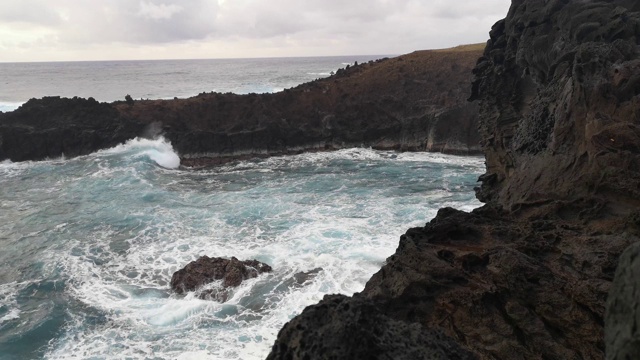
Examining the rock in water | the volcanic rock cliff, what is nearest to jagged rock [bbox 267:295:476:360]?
the volcanic rock cliff

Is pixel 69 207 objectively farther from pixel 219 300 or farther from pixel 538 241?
pixel 538 241

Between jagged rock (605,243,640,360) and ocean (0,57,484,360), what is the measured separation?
29.3ft

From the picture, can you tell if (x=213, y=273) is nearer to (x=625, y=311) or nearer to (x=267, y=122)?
(x=625, y=311)

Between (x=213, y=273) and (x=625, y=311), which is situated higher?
(x=625, y=311)

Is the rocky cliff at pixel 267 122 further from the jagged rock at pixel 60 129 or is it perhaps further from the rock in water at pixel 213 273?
the rock in water at pixel 213 273

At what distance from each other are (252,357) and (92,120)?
3137cm

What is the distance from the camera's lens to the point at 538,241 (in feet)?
26.8

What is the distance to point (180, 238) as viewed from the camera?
1886 cm

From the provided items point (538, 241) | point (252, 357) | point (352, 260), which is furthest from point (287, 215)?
point (538, 241)

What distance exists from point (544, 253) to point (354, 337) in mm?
5002

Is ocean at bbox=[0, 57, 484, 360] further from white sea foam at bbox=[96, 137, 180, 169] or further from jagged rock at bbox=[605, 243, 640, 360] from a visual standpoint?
jagged rock at bbox=[605, 243, 640, 360]

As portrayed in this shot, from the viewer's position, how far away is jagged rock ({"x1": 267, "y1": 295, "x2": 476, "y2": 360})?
4344 mm

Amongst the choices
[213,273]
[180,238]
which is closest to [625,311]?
[213,273]

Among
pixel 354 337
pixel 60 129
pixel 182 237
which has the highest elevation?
pixel 354 337
